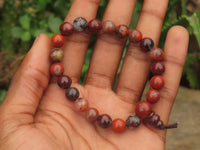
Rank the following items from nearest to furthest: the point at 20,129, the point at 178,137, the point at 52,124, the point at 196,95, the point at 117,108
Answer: the point at 20,129 → the point at 52,124 → the point at 117,108 → the point at 178,137 → the point at 196,95

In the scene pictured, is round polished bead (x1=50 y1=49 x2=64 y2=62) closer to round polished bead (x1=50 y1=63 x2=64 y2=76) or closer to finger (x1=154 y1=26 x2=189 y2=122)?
round polished bead (x1=50 y1=63 x2=64 y2=76)

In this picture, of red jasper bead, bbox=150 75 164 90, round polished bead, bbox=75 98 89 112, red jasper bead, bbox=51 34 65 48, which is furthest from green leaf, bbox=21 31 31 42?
red jasper bead, bbox=150 75 164 90

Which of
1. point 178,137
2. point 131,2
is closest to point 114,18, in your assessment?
point 131,2

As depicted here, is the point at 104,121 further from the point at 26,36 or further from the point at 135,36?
the point at 26,36

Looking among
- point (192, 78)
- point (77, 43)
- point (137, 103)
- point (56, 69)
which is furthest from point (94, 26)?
point (192, 78)

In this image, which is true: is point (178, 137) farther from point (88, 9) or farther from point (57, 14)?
point (57, 14)

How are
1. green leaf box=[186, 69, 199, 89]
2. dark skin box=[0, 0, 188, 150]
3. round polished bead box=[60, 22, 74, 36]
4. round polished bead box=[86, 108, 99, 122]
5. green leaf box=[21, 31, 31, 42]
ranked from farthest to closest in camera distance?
green leaf box=[186, 69, 199, 89]
green leaf box=[21, 31, 31, 42]
round polished bead box=[60, 22, 74, 36]
round polished bead box=[86, 108, 99, 122]
dark skin box=[0, 0, 188, 150]

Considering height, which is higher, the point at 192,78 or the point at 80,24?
the point at 80,24
